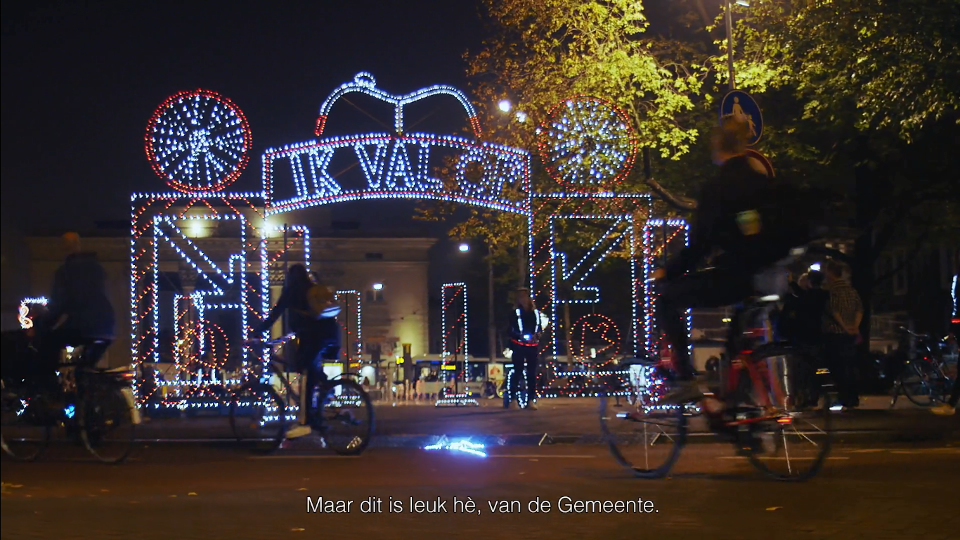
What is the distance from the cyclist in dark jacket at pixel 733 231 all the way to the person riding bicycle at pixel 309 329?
13.1 feet

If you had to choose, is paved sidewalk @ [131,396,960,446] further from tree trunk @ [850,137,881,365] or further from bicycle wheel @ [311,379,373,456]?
tree trunk @ [850,137,881,365]

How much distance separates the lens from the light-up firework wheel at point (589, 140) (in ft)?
57.6

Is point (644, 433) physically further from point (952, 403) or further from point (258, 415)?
point (952, 403)

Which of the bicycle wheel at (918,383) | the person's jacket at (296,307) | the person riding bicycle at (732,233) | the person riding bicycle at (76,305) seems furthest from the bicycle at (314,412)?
the bicycle wheel at (918,383)

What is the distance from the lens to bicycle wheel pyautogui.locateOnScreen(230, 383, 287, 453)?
10.7 metres

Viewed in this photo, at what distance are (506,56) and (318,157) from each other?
6276 millimetres

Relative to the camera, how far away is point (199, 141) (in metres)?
16.0

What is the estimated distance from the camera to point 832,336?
14141 millimetres

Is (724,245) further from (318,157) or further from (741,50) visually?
(741,50)

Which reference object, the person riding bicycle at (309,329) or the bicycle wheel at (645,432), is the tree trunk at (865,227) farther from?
the bicycle wheel at (645,432)

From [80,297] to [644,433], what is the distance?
14.9 feet

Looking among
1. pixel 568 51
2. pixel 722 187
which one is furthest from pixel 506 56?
pixel 722 187

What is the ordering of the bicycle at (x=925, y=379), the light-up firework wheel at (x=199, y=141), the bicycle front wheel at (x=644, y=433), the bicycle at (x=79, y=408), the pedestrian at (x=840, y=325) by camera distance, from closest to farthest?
the bicycle front wheel at (x=644, y=433)
the bicycle at (x=79, y=408)
the pedestrian at (x=840, y=325)
the light-up firework wheel at (x=199, y=141)
the bicycle at (x=925, y=379)

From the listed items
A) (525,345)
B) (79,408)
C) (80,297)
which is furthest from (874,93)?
(79,408)
